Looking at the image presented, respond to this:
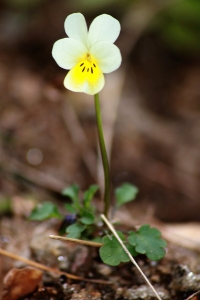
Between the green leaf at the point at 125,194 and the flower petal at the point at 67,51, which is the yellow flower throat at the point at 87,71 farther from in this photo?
the green leaf at the point at 125,194

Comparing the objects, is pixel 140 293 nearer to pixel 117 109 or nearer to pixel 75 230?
pixel 75 230

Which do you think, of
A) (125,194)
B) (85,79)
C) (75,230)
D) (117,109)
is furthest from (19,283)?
(117,109)

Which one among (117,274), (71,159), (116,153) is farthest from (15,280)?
(116,153)

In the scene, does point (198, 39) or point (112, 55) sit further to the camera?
point (198, 39)

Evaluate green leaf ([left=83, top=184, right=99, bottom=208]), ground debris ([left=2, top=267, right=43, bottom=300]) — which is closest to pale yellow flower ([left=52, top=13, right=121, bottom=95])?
green leaf ([left=83, top=184, right=99, bottom=208])

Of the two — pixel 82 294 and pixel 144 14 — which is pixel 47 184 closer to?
pixel 82 294

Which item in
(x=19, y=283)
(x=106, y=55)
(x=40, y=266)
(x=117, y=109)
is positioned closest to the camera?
(x=106, y=55)
